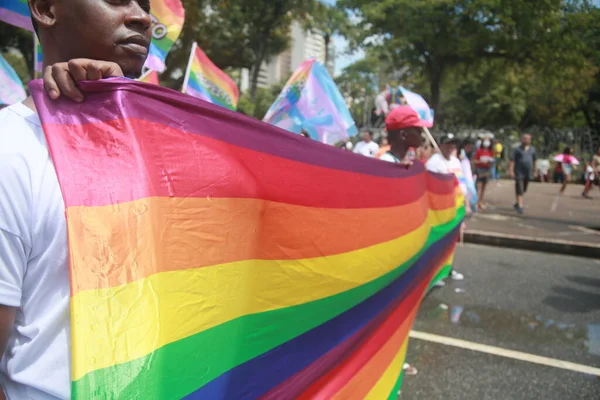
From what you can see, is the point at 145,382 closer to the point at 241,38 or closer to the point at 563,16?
the point at 563,16

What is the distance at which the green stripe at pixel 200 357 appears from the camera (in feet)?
3.01

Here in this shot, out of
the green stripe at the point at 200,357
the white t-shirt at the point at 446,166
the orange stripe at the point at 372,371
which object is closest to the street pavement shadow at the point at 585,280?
the white t-shirt at the point at 446,166

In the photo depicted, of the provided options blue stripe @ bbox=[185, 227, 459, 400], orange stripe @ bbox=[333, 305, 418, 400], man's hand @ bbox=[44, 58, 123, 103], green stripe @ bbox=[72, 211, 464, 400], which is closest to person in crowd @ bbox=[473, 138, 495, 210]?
orange stripe @ bbox=[333, 305, 418, 400]

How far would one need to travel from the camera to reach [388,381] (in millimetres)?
2328

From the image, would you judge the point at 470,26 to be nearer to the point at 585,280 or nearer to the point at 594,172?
the point at 594,172

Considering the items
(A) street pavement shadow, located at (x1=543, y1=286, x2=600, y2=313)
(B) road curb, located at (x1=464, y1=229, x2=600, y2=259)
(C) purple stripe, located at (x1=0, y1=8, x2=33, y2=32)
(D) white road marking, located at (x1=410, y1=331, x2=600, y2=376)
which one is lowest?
(D) white road marking, located at (x1=410, y1=331, x2=600, y2=376)

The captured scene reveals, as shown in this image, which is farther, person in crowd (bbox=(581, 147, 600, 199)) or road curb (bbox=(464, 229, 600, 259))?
person in crowd (bbox=(581, 147, 600, 199))

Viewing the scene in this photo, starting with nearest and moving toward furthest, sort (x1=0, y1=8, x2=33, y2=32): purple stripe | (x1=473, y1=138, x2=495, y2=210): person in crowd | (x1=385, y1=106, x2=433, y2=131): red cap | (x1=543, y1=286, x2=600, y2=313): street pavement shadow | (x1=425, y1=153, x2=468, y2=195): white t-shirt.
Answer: (x1=0, y1=8, x2=33, y2=32): purple stripe → (x1=385, y1=106, x2=433, y2=131): red cap → (x1=543, y1=286, x2=600, y2=313): street pavement shadow → (x1=425, y1=153, x2=468, y2=195): white t-shirt → (x1=473, y1=138, x2=495, y2=210): person in crowd

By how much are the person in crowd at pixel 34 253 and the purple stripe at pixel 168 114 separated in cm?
2

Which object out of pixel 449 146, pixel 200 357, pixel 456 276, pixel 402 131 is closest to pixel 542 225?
pixel 456 276

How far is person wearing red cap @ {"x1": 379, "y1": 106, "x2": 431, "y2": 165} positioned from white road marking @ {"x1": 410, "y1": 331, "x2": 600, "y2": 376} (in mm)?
1470

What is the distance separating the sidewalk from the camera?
7688 millimetres

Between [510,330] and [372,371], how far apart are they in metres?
2.56

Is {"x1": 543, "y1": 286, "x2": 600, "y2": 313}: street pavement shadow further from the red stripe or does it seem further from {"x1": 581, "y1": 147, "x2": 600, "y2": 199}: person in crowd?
{"x1": 581, "y1": 147, "x2": 600, "y2": 199}: person in crowd
